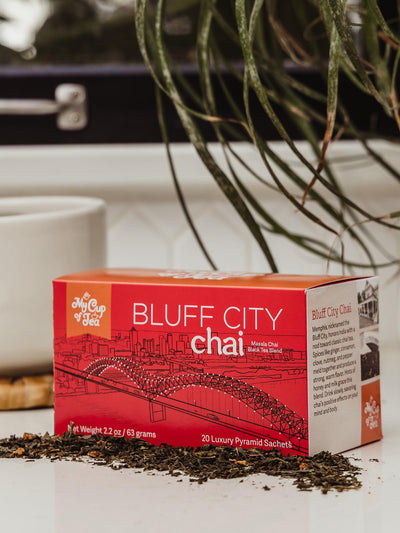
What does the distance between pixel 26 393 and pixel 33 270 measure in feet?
0.30

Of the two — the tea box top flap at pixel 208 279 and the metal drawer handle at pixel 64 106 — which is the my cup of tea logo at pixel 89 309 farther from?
the metal drawer handle at pixel 64 106

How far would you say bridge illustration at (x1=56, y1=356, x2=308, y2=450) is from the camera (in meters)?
0.45

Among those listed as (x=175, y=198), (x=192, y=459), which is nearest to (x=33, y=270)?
(x=192, y=459)

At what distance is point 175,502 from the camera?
0.39 metres

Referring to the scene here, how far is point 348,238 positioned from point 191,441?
1.48 ft

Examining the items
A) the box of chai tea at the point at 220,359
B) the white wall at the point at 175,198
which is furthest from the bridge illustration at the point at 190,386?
the white wall at the point at 175,198

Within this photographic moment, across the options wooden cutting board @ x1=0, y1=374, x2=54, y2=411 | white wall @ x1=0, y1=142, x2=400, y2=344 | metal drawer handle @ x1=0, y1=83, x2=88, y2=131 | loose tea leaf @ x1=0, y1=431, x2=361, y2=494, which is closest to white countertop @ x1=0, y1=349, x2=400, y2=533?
loose tea leaf @ x1=0, y1=431, x2=361, y2=494

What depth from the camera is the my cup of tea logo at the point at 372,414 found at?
1.59 ft

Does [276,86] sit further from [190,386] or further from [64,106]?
[190,386]

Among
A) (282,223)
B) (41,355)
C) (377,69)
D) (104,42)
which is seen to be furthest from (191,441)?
(104,42)

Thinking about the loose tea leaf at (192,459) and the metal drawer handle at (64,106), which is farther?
the metal drawer handle at (64,106)

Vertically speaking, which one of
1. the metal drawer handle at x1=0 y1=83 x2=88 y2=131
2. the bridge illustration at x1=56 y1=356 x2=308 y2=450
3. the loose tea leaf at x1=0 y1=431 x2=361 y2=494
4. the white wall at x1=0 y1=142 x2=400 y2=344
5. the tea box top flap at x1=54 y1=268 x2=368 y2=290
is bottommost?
the loose tea leaf at x1=0 y1=431 x2=361 y2=494

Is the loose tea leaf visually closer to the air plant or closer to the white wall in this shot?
the air plant

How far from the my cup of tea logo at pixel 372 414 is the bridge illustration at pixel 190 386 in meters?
0.06
